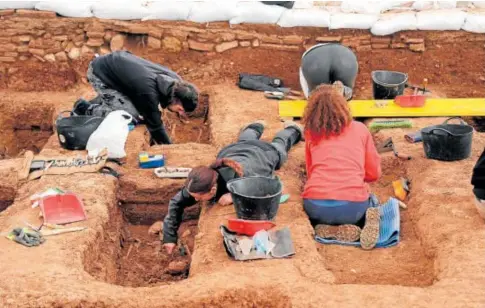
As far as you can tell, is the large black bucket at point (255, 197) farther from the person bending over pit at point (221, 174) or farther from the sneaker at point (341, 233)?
the sneaker at point (341, 233)

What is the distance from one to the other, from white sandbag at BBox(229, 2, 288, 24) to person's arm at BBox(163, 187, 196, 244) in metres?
4.45

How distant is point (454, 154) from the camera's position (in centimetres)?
762

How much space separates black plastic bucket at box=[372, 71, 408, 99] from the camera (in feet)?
30.8

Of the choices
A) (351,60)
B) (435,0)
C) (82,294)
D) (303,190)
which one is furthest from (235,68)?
(82,294)

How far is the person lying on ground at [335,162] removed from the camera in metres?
6.49

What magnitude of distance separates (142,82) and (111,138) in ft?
2.30

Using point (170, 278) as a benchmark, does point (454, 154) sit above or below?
above

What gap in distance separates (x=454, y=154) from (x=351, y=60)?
79.0 inches

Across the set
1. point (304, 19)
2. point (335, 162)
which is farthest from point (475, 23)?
point (335, 162)

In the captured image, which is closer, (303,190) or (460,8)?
(303,190)

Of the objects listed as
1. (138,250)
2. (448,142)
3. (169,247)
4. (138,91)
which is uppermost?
(138,91)

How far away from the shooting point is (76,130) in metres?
8.21

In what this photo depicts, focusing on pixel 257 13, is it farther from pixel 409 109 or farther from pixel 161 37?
pixel 409 109

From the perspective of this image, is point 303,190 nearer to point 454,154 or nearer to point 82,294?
point 454,154
